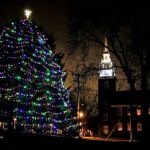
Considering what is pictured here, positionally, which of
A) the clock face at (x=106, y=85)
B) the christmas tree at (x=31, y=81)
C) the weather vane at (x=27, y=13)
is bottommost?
the christmas tree at (x=31, y=81)

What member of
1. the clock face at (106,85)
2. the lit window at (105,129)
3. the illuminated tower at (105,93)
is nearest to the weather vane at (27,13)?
the illuminated tower at (105,93)

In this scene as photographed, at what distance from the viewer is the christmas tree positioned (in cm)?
2422

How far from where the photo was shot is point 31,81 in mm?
25078

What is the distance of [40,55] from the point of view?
26.2m

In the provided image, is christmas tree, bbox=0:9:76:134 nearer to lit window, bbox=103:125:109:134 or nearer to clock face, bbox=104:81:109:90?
lit window, bbox=103:125:109:134

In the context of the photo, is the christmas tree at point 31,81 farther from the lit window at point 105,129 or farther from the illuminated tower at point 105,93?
the illuminated tower at point 105,93

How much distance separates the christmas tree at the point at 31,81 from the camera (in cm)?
2422

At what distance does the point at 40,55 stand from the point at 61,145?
13.9 metres

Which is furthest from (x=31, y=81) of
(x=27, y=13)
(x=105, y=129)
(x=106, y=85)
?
(x=106, y=85)

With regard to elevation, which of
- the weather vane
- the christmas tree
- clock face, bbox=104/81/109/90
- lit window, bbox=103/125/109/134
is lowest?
lit window, bbox=103/125/109/134

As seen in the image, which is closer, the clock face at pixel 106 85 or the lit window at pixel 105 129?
the lit window at pixel 105 129

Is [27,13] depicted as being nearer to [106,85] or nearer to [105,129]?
[105,129]

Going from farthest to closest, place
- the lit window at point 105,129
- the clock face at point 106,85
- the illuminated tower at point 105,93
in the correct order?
the clock face at point 106,85, the illuminated tower at point 105,93, the lit window at point 105,129

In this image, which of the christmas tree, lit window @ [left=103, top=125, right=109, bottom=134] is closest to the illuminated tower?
lit window @ [left=103, top=125, right=109, bottom=134]
